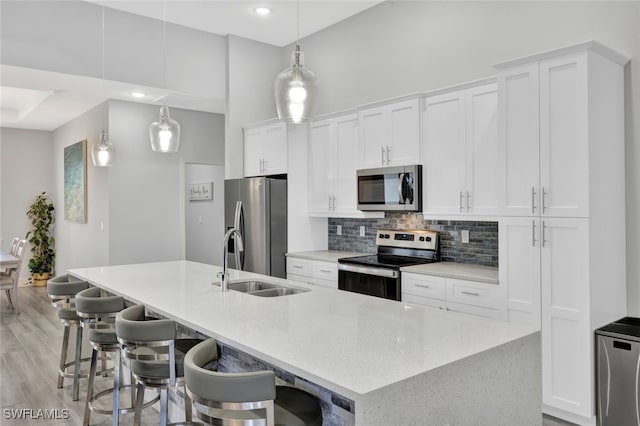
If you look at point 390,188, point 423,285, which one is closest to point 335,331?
point 423,285

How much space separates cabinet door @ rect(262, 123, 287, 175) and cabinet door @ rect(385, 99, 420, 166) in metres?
1.38

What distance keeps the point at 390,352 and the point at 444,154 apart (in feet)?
8.03

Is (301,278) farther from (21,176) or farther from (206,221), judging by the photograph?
(21,176)

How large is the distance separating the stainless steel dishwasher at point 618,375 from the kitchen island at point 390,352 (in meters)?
1.12

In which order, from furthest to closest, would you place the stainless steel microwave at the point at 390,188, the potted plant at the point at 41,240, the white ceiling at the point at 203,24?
the potted plant at the point at 41,240 → the white ceiling at the point at 203,24 → the stainless steel microwave at the point at 390,188

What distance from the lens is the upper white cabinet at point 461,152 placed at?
3424 millimetres

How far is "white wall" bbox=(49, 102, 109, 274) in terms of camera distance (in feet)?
20.5

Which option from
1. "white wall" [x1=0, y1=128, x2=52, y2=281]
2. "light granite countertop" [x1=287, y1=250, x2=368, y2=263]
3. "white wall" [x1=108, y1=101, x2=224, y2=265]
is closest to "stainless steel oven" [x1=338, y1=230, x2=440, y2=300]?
"light granite countertop" [x1=287, y1=250, x2=368, y2=263]

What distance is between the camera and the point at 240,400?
1.45 meters

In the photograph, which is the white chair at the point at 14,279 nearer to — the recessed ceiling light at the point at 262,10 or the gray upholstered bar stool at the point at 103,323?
the gray upholstered bar stool at the point at 103,323

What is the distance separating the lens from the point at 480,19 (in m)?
3.87

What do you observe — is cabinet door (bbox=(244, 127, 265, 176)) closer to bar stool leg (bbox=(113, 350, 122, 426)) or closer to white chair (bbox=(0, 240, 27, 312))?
bar stool leg (bbox=(113, 350, 122, 426))

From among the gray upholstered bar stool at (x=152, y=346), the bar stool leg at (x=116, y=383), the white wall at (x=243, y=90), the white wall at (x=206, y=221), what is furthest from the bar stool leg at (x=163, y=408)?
the white wall at (x=206, y=221)

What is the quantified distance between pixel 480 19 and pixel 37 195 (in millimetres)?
8220
